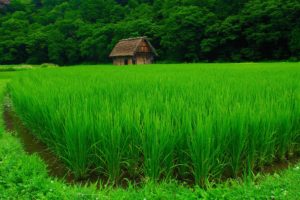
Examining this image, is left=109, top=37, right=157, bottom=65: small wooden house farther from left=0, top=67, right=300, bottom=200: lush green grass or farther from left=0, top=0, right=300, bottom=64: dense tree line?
left=0, top=67, right=300, bottom=200: lush green grass

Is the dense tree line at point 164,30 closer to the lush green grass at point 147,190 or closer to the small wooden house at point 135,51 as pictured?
the small wooden house at point 135,51

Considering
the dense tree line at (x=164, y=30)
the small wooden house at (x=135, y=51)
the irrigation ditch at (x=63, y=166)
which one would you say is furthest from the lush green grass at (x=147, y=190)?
the small wooden house at (x=135, y=51)

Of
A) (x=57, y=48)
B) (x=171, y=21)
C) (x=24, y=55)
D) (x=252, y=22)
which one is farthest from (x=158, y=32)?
(x=24, y=55)

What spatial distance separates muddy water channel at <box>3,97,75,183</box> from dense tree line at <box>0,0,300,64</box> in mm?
25285

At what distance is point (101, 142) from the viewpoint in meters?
3.13

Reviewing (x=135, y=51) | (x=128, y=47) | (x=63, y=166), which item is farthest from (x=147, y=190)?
(x=128, y=47)

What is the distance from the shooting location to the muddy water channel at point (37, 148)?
3.41 metres

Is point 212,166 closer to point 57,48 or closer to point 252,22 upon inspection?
point 252,22

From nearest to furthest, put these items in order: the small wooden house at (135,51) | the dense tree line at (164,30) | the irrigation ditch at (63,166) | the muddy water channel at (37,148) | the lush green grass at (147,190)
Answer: the lush green grass at (147,190) < the irrigation ditch at (63,166) < the muddy water channel at (37,148) < the dense tree line at (164,30) < the small wooden house at (135,51)

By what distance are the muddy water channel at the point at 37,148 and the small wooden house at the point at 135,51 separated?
27.5 metres

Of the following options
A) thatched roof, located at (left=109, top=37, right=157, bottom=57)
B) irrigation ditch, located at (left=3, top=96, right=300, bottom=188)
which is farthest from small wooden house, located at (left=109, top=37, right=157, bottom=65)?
irrigation ditch, located at (left=3, top=96, right=300, bottom=188)

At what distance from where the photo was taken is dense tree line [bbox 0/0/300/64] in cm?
2841

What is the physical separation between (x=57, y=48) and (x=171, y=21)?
711 inches

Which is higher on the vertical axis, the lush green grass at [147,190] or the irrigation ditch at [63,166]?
the lush green grass at [147,190]
